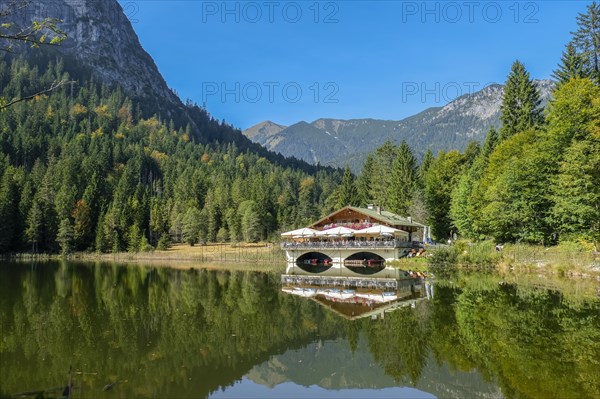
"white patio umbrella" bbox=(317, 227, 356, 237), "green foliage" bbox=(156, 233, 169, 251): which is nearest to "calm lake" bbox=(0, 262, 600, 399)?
"white patio umbrella" bbox=(317, 227, 356, 237)

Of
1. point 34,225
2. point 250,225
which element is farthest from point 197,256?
point 34,225

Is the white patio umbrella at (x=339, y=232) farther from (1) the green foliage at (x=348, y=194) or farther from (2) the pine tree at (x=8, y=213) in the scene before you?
(2) the pine tree at (x=8, y=213)

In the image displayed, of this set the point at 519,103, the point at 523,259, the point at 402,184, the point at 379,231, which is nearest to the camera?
the point at 523,259

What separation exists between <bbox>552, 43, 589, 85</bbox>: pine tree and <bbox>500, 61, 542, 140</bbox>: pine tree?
5.89 meters

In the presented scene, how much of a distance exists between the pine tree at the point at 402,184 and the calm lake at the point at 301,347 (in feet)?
158

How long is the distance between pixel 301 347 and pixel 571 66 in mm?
51388

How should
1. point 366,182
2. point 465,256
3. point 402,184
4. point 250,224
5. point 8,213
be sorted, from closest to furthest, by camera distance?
point 465,256, point 402,184, point 8,213, point 250,224, point 366,182

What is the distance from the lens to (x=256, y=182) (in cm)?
10925

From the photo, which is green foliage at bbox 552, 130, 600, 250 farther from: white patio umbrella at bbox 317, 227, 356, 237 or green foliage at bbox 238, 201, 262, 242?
green foliage at bbox 238, 201, 262, 242

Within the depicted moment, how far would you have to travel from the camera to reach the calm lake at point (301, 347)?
10.6 meters

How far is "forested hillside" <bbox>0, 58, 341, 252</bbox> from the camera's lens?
79.9m

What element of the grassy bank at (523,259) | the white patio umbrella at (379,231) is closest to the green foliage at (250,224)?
the white patio umbrella at (379,231)

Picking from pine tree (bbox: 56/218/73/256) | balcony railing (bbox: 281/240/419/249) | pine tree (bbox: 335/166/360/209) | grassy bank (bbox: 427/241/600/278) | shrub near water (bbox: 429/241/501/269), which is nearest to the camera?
grassy bank (bbox: 427/241/600/278)

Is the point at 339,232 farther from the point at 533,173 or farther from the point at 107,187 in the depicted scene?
the point at 107,187
